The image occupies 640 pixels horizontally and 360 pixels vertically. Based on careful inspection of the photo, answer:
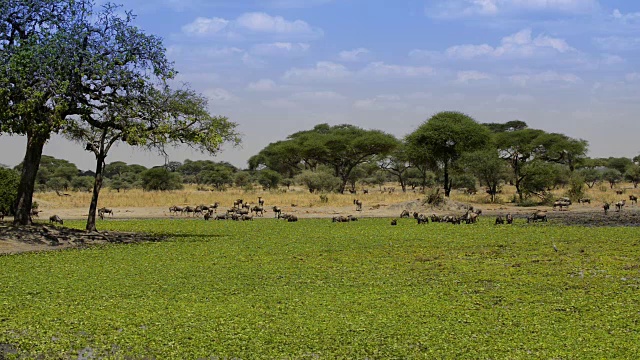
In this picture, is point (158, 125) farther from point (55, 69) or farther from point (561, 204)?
point (561, 204)

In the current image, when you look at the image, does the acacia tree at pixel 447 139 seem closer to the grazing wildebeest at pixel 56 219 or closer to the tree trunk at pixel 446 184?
the tree trunk at pixel 446 184

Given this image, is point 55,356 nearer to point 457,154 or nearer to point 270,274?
point 270,274

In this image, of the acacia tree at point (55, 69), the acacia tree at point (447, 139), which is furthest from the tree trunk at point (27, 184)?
the acacia tree at point (447, 139)

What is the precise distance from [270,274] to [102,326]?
5.77 m

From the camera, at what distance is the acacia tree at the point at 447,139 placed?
202ft

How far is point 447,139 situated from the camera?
61625 mm

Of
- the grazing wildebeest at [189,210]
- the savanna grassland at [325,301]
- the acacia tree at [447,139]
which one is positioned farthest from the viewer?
the acacia tree at [447,139]

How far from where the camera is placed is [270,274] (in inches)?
638

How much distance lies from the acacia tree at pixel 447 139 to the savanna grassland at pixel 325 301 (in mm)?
39101

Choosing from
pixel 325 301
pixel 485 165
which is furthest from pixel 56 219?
pixel 485 165

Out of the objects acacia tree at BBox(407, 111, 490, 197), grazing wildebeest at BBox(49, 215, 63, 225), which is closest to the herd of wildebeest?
grazing wildebeest at BBox(49, 215, 63, 225)

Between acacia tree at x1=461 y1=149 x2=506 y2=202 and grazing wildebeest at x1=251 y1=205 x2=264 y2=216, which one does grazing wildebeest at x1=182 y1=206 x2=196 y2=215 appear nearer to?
grazing wildebeest at x1=251 y1=205 x2=264 y2=216

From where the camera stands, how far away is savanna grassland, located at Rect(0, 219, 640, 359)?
31.9ft

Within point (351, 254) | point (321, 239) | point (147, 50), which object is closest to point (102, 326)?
point (351, 254)
